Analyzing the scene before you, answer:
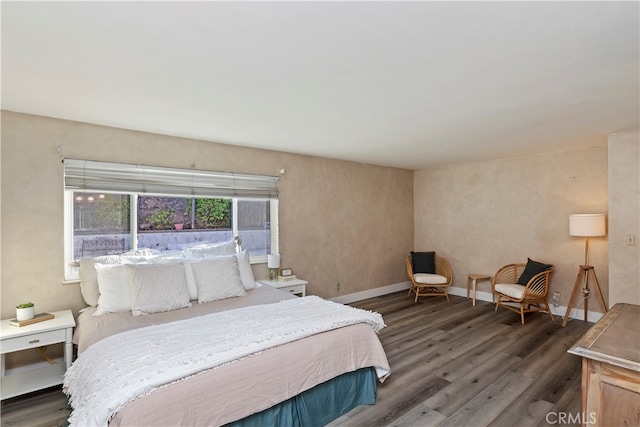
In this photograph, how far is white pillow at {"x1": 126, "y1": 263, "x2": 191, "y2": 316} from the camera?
2756 millimetres

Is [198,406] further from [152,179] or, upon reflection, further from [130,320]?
[152,179]

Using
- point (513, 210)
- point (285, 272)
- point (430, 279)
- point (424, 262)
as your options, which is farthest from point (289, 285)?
point (513, 210)

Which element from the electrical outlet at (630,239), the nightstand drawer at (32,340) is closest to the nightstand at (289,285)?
the nightstand drawer at (32,340)

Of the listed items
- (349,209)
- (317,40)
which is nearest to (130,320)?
(317,40)

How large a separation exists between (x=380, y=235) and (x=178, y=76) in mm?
4438

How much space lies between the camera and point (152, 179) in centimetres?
349

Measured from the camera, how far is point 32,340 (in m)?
2.47

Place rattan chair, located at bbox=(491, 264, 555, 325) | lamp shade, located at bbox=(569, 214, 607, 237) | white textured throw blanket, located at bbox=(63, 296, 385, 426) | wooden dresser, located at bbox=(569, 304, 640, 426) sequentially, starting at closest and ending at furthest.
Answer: wooden dresser, located at bbox=(569, 304, 640, 426)
white textured throw blanket, located at bbox=(63, 296, 385, 426)
lamp shade, located at bbox=(569, 214, 607, 237)
rattan chair, located at bbox=(491, 264, 555, 325)

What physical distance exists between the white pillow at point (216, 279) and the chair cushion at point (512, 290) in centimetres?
366

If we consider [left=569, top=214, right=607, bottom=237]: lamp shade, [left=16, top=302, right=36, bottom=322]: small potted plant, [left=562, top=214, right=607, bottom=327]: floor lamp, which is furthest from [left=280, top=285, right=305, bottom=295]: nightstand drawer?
[left=569, top=214, right=607, bottom=237]: lamp shade

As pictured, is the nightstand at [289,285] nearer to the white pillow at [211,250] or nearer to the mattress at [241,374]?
the white pillow at [211,250]

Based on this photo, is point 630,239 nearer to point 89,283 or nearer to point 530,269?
point 530,269

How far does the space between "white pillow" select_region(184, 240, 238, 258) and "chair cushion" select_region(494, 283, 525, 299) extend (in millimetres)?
3821

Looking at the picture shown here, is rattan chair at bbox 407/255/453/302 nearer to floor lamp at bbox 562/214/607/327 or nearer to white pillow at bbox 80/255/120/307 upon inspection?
floor lamp at bbox 562/214/607/327
